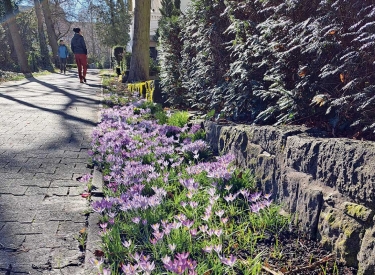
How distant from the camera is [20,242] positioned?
95.5 inches

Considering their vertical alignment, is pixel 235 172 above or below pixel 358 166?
below

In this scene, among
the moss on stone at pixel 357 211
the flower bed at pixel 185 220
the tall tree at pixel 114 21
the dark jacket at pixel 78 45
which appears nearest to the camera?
the moss on stone at pixel 357 211

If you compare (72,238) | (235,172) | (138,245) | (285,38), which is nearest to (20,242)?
(72,238)

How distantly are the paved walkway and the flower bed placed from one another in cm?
26

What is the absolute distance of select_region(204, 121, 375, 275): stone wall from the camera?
191cm

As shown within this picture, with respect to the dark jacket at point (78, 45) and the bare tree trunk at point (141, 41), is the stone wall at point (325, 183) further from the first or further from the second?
the dark jacket at point (78, 45)

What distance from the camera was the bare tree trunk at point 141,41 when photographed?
11.3 meters

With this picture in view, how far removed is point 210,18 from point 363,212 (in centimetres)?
372

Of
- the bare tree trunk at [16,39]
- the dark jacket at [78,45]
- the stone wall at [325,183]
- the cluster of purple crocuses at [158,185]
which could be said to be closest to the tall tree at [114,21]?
the bare tree trunk at [16,39]

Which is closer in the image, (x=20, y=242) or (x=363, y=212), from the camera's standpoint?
Answer: (x=363, y=212)

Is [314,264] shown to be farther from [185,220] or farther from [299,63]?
[299,63]

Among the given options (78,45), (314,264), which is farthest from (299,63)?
(78,45)

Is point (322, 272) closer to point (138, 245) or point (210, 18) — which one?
point (138, 245)

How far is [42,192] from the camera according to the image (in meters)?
3.32
